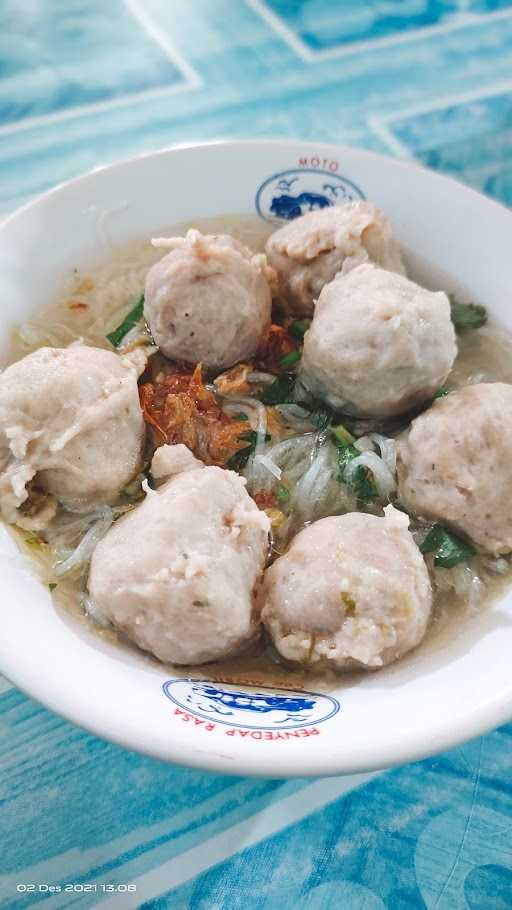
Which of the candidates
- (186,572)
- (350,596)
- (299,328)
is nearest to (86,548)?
(186,572)

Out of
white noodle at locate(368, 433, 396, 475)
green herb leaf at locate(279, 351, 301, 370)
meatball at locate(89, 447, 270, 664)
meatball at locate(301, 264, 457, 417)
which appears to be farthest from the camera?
green herb leaf at locate(279, 351, 301, 370)

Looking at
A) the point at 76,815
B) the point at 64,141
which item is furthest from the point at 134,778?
the point at 64,141

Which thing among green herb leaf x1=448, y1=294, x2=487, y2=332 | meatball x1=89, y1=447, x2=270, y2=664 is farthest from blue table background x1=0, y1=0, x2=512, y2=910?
green herb leaf x1=448, y1=294, x2=487, y2=332

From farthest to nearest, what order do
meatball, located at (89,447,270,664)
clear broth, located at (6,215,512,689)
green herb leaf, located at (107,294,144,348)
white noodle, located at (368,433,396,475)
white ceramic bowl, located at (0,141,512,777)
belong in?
green herb leaf, located at (107,294,144,348), white noodle, located at (368,433,396,475), clear broth, located at (6,215,512,689), meatball, located at (89,447,270,664), white ceramic bowl, located at (0,141,512,777)

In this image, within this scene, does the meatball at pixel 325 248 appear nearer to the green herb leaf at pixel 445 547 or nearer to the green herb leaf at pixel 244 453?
the green herb leaf at pixel 244 453

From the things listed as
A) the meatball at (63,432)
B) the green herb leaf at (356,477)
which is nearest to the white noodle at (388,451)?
the green herb leaf at (356,477)

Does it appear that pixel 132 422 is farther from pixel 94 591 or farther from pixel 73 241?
pixel 73 241

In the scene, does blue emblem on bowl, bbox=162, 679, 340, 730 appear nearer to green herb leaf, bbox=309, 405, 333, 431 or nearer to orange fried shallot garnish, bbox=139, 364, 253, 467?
orange fried shallot garnish, bbox=139, 364, 253, 467
